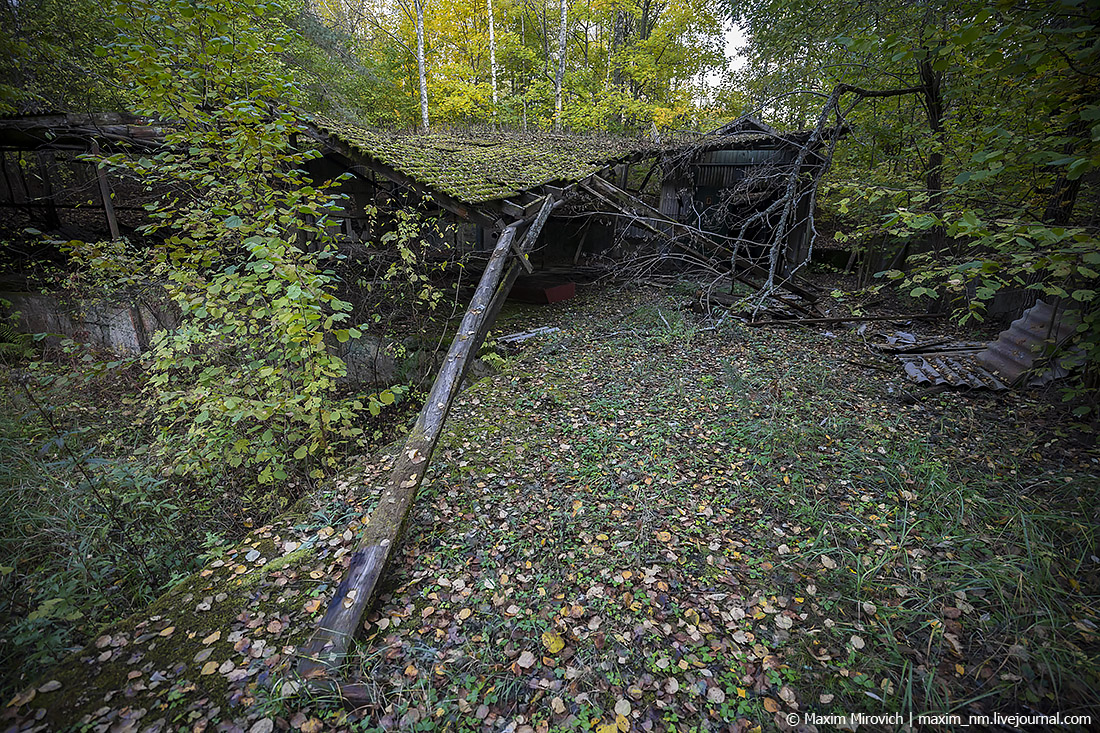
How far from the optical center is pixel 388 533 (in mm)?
3158

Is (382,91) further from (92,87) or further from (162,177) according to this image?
(162,177)

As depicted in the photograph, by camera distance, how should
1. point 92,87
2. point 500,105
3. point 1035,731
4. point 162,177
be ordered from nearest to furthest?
1. point 1035,731
2. point 162,177
3. point 92,87
4. point 500,105

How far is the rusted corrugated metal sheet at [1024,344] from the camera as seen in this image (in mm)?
4772

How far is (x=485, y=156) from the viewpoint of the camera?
30.5ft

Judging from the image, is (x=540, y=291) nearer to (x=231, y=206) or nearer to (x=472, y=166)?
(x=472, y=166)

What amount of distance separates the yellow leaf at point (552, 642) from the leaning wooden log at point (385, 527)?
1.22m

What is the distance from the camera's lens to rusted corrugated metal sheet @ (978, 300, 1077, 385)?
477 centimetres

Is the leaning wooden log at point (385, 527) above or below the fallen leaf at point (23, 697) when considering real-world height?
above

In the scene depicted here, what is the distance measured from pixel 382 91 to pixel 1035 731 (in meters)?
24.3

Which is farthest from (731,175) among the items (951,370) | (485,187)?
(951,370)

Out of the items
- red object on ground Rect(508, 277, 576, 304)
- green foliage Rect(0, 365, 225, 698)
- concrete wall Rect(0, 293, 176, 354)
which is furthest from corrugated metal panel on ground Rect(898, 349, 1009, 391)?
concrete wall Rect(0, 293, 176, 354)

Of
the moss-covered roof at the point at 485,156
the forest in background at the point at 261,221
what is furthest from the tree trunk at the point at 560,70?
the forest in background at the point at 261,221

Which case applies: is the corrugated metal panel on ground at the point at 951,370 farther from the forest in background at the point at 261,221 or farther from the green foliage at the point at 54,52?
the green foliage at the point at 54,52

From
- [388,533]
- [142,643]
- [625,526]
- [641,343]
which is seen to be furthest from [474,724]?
[641,343]
